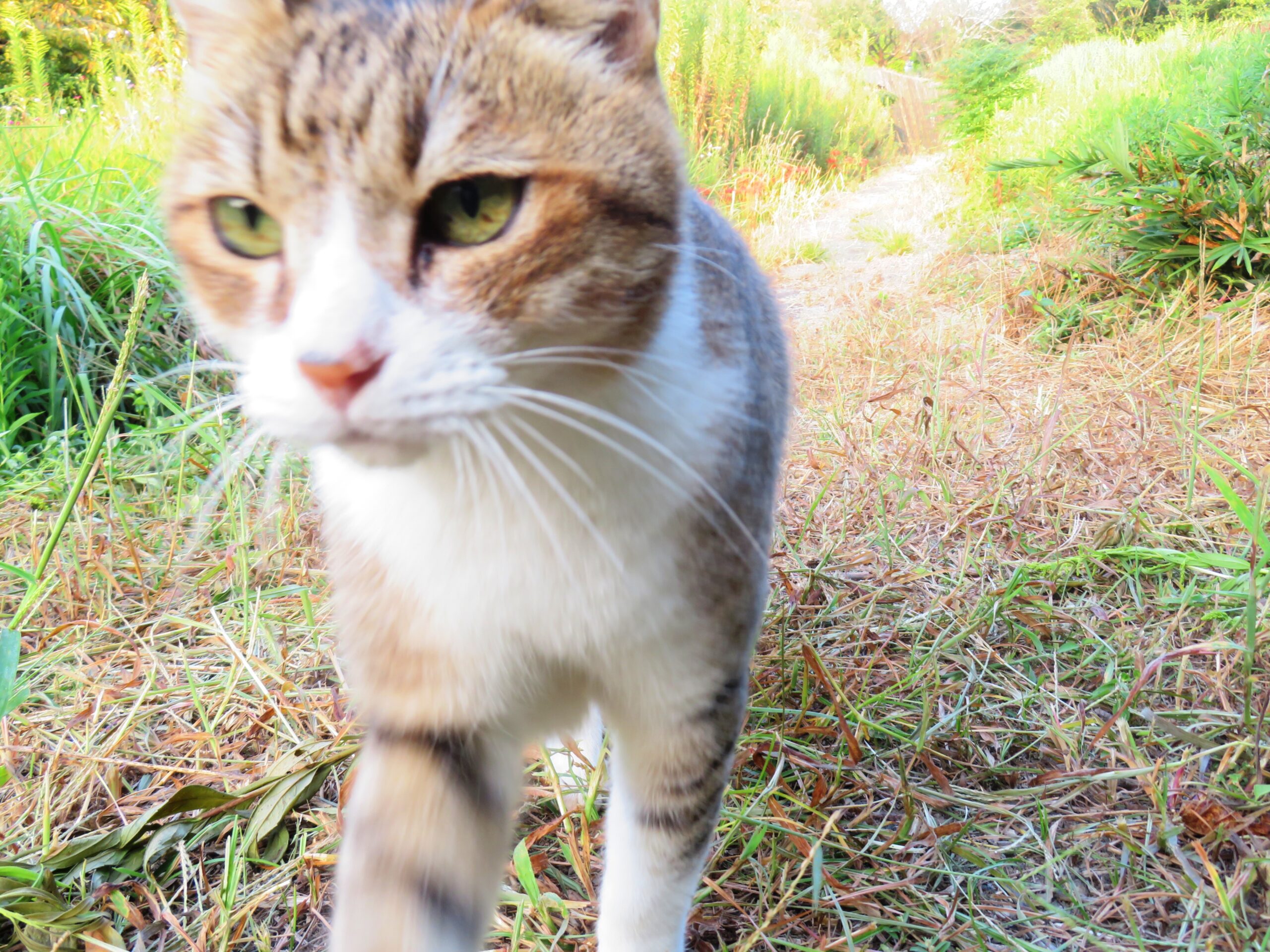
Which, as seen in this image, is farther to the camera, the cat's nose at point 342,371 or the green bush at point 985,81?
the green bush at point 985,81

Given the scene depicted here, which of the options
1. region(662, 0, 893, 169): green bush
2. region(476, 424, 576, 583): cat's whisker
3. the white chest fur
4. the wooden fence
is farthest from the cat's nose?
the wooden fence

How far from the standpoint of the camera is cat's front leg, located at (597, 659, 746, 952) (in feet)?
3.37

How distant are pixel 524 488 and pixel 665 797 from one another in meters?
0.54

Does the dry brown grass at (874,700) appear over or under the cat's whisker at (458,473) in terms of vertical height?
under

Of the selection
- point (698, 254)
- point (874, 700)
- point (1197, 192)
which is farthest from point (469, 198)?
point (1197, 192)

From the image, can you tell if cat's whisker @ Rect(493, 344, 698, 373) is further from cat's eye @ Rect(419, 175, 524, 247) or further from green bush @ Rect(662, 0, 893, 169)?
green bush @ Rect(662, 0, 893, 169)

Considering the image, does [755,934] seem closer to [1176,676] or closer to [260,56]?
[1176,676]

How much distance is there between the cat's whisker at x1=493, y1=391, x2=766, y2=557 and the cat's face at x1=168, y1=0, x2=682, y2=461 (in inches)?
1.5

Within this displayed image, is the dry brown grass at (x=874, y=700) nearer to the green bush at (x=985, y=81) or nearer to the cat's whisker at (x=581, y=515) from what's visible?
the cat's whisker at (x=581, y=515)

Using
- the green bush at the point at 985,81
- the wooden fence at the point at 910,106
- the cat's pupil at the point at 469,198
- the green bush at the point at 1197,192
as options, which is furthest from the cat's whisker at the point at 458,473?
the wooden fence at the point at 910,106

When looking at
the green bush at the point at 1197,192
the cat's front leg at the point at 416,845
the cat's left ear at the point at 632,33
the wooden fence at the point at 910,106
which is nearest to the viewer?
the cat's left ear at the point at 632,33

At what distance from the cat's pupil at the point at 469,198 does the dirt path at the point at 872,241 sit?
3437mm

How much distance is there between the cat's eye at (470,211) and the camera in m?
0.73

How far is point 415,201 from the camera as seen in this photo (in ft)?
2.35
